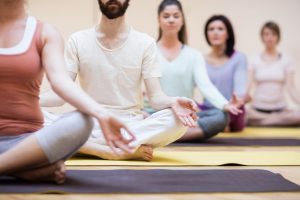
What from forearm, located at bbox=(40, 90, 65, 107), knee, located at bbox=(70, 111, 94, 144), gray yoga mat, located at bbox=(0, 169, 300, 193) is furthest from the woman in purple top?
knee, located at bbox=(70, 111, 94, 144)

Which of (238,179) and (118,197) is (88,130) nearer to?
(118,197)

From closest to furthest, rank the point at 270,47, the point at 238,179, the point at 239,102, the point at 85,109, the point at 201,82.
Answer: the point at 85,109 < the point at 238,179 < the point at 239,102 < the point at 201,82 < the point at 270,47

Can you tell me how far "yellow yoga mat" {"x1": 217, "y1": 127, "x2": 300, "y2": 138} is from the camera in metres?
4.88

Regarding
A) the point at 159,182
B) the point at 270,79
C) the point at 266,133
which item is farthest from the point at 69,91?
the point at 270,79

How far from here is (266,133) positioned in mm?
5125

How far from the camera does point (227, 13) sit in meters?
6.61

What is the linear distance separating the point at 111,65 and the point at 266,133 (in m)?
2.38

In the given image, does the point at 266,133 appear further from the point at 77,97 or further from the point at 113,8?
the point at 77,97

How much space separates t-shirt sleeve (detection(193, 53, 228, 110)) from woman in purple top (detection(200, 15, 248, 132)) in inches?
31.3

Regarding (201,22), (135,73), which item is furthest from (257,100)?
(135,73)

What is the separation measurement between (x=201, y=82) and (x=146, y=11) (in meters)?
2.23

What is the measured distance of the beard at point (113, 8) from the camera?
3.07m

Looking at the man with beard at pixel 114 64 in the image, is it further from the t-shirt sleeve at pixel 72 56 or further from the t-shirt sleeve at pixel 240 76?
the t-shirt sleeve at pixel 240 76

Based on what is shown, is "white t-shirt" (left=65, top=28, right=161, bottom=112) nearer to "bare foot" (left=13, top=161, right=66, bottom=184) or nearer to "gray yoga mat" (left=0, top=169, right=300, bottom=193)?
"gray yoga mat" (left=0, top=169, right=300, bottom=193)
